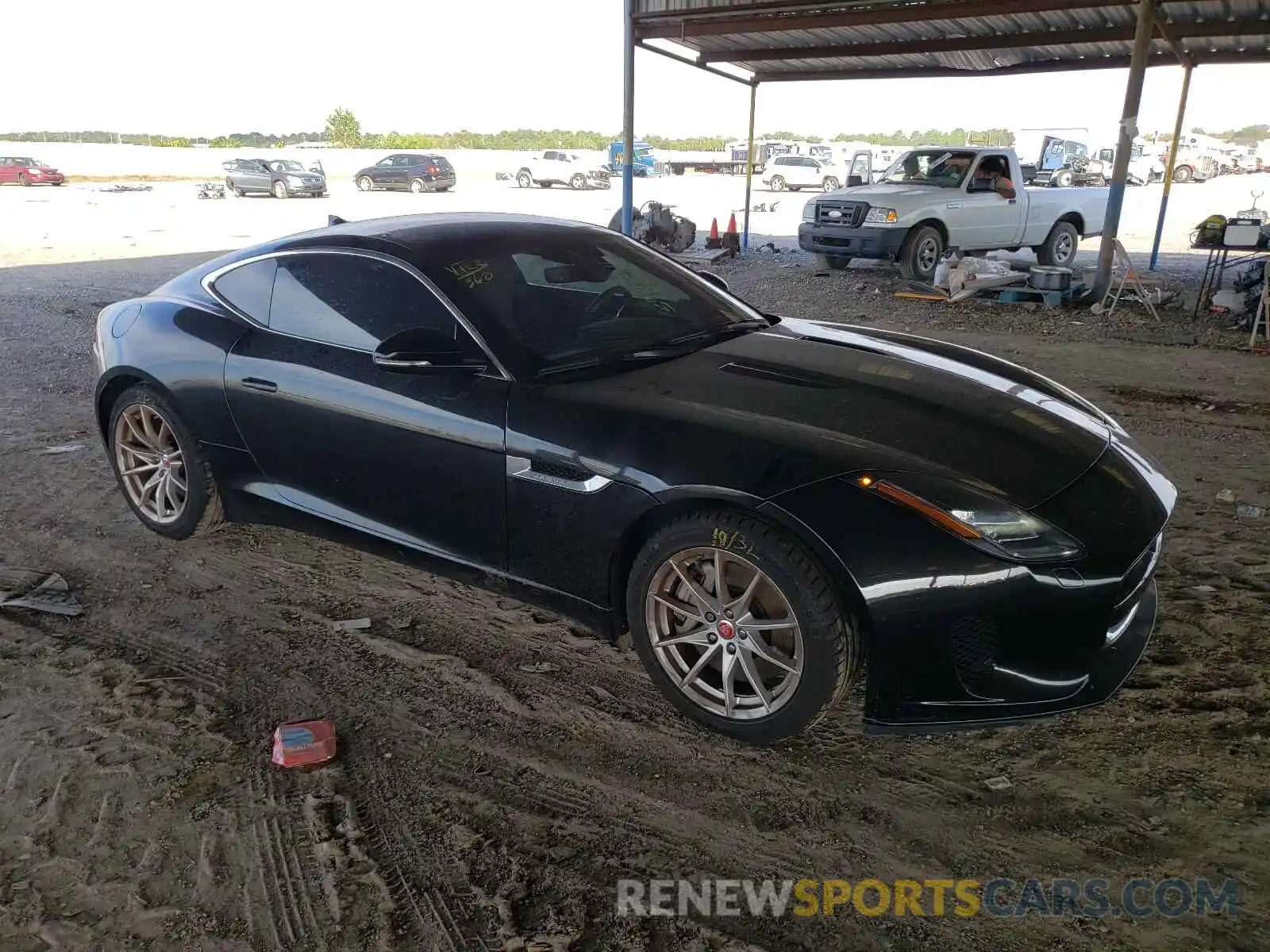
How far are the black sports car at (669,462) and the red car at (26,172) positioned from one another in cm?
3593

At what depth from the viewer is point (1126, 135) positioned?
10734 mm

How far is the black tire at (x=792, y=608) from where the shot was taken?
7.95 feet

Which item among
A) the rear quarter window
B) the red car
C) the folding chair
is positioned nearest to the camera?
the rear quarter window

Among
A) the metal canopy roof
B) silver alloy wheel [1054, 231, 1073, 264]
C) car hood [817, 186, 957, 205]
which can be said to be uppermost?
the metal canopy roof

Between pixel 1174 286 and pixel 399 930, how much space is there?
13.8 meters

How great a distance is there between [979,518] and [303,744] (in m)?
2.03

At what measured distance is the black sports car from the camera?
2422 millimetres

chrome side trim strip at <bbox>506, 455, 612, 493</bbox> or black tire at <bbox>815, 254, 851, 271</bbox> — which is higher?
chrome side trim strip at <bbox>506, 455, 612, 493</bbox>

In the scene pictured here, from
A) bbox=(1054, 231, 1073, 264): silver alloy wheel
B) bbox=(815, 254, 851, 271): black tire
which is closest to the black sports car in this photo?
bbox=(815, 254, 851, 271): black tire

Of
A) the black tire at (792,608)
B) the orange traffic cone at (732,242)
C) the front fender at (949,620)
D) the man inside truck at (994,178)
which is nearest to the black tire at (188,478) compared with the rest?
the black tire at (792,608)

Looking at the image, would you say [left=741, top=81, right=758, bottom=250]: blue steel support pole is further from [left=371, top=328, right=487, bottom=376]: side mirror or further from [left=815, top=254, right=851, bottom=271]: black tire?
[left=371, top=328, right=487, bottom=376]: side mirror

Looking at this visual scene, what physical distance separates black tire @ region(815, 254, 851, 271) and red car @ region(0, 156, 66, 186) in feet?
103

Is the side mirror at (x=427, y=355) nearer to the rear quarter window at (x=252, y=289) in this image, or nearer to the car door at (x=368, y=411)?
the car door at (x=368, y=411)

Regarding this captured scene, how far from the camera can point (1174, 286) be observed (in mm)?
12602
